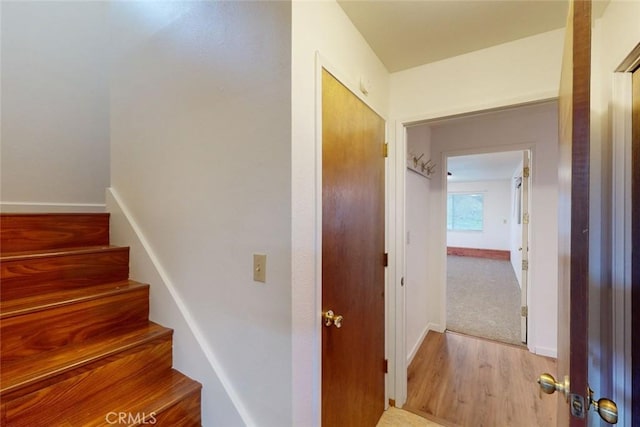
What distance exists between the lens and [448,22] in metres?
1.45

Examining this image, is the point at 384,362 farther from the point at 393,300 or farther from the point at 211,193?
the point at 211,193

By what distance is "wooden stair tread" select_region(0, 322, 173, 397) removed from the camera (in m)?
0.97

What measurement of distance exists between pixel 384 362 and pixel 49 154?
2.92 meters

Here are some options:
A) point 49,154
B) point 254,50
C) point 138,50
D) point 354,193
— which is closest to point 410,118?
point 354,193

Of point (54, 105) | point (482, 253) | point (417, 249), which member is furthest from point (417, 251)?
point (482, 253)

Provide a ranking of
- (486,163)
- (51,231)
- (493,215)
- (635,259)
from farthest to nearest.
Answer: (493,215)
(486,163)
(51,231)
(635,259)

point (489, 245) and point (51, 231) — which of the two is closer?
point (51, 231)

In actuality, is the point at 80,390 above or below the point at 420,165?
below

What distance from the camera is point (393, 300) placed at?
193cm

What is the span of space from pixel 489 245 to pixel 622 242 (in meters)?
8.58

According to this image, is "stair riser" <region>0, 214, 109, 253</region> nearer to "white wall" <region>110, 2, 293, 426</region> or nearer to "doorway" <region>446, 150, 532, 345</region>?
"white wall" <region>110, 2, 293, 426</region>

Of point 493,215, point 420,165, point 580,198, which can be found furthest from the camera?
point 493,215

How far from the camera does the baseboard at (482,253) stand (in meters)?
8.19

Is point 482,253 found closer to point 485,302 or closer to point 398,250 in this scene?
point 485,302
